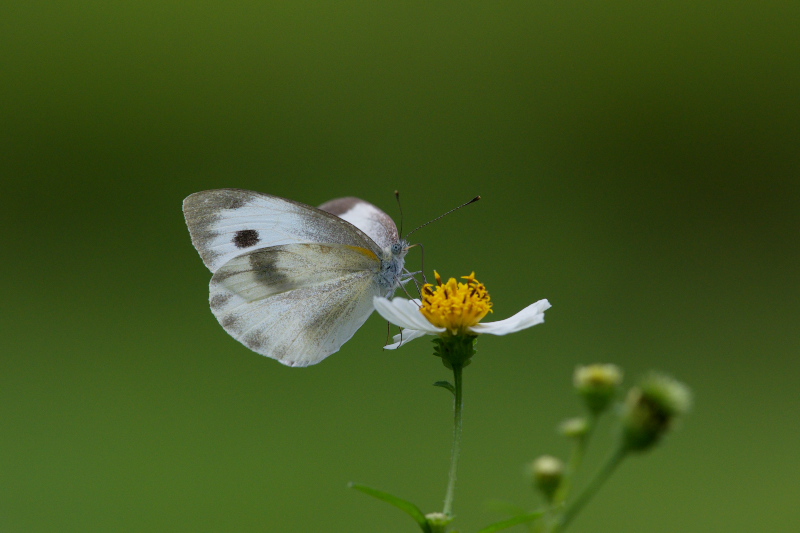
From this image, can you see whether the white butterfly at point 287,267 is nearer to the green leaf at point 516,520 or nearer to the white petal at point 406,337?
the white petal at point 406,337

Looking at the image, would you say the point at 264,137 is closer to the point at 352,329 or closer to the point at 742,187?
the point at 742,187

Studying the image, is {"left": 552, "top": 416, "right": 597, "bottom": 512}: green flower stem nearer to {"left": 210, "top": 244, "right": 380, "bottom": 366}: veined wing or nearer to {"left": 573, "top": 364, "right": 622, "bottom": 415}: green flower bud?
{"left": 573, "top": 364, "right": 622, "bottom": 415}: green flower bud

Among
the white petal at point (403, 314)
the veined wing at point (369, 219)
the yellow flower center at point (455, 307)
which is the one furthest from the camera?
the veined wing at point (369, 219)

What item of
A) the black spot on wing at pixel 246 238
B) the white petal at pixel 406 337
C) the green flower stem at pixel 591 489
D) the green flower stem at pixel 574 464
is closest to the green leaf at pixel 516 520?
the green flower stem at pixel 591 489

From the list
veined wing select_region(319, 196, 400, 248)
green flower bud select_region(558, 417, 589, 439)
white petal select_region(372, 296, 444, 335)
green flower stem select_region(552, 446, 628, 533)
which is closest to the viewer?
green flower stem select_region(552, 446, 628, 533)

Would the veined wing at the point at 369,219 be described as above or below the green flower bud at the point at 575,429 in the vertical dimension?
above

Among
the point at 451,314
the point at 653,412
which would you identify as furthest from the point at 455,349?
the point at 653,412

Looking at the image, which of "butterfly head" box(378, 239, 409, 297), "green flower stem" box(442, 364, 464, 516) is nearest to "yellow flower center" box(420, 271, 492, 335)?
"green flower stem" box(442, 364, 464, 516)
